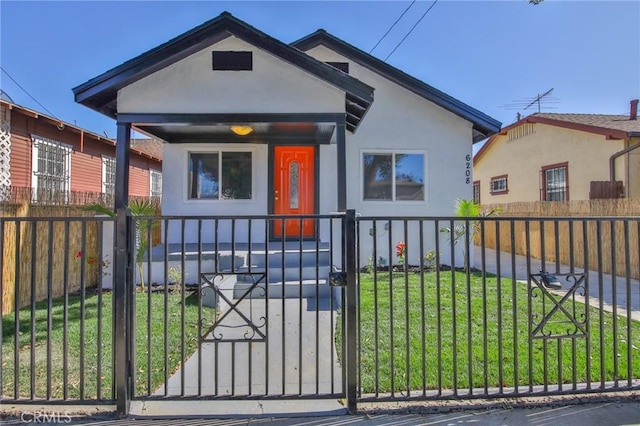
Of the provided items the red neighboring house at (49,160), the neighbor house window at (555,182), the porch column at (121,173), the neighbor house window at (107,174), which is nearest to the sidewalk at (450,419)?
the porch column at (121,173)

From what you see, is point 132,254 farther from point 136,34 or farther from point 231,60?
point 136,34

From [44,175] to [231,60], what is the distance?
9.08 metres

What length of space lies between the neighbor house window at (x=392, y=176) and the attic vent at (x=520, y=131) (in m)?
8.68

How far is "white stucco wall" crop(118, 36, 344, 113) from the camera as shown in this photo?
4.62 m

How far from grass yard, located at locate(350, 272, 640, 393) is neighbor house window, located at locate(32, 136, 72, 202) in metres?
8.54

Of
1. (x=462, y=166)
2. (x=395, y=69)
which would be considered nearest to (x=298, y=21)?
(x=395, y=69)

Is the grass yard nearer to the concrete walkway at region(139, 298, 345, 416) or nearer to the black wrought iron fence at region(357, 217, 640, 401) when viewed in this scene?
the black wrought iron fence at region(357, 217, 640, 401)

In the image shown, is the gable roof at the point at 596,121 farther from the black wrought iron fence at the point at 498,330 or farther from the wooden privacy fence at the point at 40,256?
the wooden privacy fence at the point at 40,256

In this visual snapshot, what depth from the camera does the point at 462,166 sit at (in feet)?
30.8

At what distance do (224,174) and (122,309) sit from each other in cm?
610

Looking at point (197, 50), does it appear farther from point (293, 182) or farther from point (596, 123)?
point (596, 123)

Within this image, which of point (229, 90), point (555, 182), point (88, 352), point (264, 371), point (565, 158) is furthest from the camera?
point (555, 182)

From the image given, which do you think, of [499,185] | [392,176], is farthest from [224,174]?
[499,185]

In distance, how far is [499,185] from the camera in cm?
1742
